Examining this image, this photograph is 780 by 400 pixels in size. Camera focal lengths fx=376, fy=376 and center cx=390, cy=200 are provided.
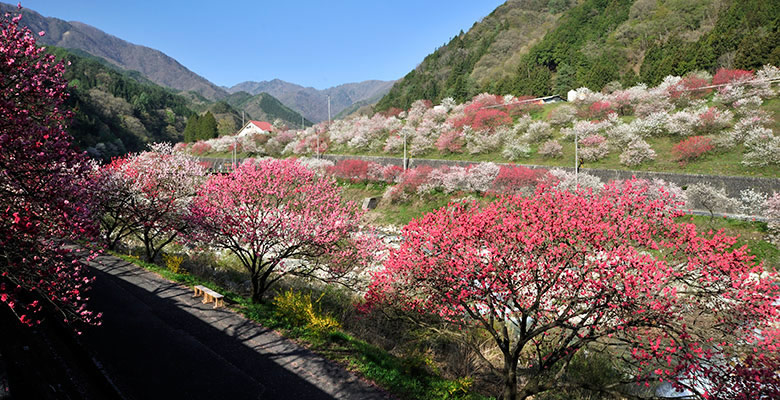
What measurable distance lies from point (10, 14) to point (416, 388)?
8979mm

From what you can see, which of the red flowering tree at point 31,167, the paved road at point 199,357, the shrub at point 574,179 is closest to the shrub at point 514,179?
the shrub at point 574,179

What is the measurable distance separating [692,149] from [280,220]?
30.5m

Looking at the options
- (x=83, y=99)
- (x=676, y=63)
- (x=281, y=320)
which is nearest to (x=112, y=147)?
(x=83, y=99)

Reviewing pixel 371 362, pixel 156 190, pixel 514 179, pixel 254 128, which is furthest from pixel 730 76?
pixel 254 128

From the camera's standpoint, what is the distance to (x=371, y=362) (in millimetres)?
8180

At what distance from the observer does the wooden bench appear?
10508 mm

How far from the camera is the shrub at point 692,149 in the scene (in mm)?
27438

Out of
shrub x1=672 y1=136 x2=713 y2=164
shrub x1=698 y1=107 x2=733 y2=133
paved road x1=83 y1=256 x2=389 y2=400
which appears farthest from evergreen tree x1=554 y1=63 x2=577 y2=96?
paved road x1=83 y1=256 x2=389 y2=400

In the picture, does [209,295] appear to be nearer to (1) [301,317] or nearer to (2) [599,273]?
(1) [301,317]

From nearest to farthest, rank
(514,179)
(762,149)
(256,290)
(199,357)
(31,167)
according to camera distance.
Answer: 1. (31,167)
2. (199,357)
3. (256,290)
4. (762,149)
5. (514,179)

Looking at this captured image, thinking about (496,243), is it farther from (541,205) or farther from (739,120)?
(739,120)

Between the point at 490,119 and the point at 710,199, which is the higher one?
the point at 490,119

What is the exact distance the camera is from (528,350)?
10875 mm

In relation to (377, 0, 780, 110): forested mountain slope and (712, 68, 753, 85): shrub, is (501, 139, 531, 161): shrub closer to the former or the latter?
(712, 68, 753, 85): shrub
